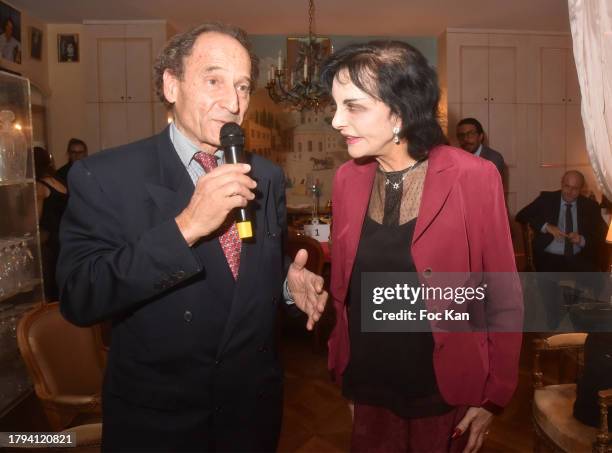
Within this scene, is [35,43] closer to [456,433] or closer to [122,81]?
[122,81]

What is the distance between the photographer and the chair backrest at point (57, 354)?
81.4 inches

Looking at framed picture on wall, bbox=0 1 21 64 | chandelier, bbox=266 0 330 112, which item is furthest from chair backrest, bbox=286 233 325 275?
framed picture on wall, bbox=0 1 21 64

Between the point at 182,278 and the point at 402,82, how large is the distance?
86 centimetres

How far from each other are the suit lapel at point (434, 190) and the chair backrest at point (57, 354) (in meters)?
1.56

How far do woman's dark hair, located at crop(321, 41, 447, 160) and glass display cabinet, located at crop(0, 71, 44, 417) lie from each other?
2.58 m

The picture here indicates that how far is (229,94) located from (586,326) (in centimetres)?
187

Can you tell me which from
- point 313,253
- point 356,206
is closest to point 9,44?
point 313,253

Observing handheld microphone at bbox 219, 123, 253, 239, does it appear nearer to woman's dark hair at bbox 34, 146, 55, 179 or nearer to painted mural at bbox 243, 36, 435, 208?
woman's dark hair at bbox 34, 146, 55, 179

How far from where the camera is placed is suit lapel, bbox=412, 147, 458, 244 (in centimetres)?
147

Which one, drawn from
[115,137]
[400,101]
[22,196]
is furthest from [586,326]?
[115,137]

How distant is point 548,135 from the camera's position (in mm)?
6910

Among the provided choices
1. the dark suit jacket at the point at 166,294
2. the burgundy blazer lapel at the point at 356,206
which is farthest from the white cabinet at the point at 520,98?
the dark suit jacket at the point at 166,294

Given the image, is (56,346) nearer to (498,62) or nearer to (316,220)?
(316,220)

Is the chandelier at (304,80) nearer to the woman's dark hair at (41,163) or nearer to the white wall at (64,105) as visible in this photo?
the woman's dark hair at (41,163)
